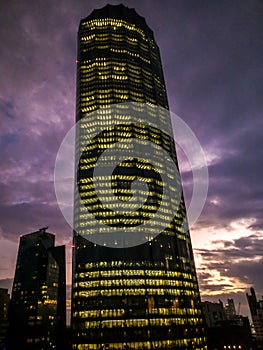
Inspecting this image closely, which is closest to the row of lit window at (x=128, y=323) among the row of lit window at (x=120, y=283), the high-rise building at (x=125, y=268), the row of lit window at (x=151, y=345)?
the high-rise building at (x=125, y=268)

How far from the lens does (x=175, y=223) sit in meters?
165

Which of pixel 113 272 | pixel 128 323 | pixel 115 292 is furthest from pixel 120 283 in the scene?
pixel 128 323

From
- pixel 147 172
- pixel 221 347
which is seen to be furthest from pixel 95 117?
pixel 221 347

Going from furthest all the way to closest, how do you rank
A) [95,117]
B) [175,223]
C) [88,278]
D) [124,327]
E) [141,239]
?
[95,117], [175,223], [141,239], [88,278], [124,327]

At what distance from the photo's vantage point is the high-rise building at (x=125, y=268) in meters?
128

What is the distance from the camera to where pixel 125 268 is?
5443 inches

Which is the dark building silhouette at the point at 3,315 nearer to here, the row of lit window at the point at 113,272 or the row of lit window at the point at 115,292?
the row of lit window at the point at 115,292

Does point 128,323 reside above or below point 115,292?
below

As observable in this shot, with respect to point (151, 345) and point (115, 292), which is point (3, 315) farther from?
point (151, 345)

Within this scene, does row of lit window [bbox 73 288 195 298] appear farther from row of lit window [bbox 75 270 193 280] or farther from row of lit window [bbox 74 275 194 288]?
row of lit window [bbox 75 270 193 280]

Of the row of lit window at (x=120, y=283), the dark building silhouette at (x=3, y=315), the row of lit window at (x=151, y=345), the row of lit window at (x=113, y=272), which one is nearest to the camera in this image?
the row of lit window at (x=151, y=345)

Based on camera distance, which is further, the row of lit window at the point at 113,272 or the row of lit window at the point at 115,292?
the row of lit window at the point at 113,272

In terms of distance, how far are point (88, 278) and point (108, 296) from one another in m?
13.1

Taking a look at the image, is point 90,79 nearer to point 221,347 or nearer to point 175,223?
point 175,223
